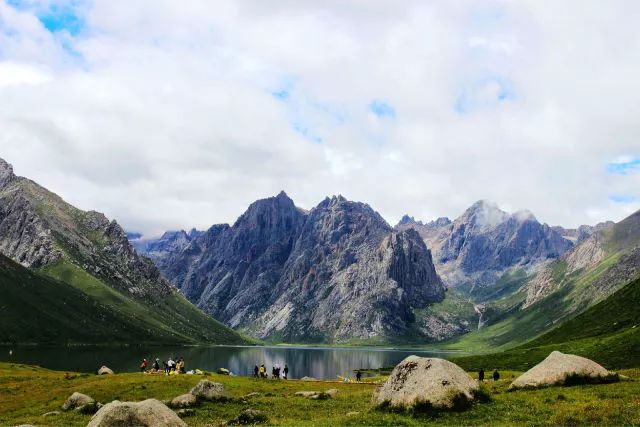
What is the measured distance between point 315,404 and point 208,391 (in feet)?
40.1

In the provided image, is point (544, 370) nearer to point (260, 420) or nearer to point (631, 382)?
point (631, 382)

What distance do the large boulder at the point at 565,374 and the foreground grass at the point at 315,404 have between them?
2.37 meters

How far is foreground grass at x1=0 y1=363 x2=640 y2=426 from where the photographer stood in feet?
114

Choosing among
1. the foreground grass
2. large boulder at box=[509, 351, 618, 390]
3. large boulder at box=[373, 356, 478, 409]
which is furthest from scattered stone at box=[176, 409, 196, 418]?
large boulder at box=[509, 351, 618, 390]

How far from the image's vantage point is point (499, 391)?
50188mm

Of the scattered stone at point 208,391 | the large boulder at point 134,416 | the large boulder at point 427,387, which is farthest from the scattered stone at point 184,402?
the large boulder at point 427,387

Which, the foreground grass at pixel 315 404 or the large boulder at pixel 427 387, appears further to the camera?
the large boulder at pixel 427 387

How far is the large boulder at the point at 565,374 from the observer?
46.9 meters

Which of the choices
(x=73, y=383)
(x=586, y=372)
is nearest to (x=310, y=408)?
(x=586, y=372)

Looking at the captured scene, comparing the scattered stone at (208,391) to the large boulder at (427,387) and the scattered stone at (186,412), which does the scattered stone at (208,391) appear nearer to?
the scattered stone at (186,412)

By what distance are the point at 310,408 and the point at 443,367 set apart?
17.6m

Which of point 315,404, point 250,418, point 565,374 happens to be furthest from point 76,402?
point 565,374

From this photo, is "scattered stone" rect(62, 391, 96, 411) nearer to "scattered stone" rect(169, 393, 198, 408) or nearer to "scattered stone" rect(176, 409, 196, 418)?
"scattered stone" rect(169, 393, 198, 408)

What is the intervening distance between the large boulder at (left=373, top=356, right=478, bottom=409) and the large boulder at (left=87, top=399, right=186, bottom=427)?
54.9 ft
